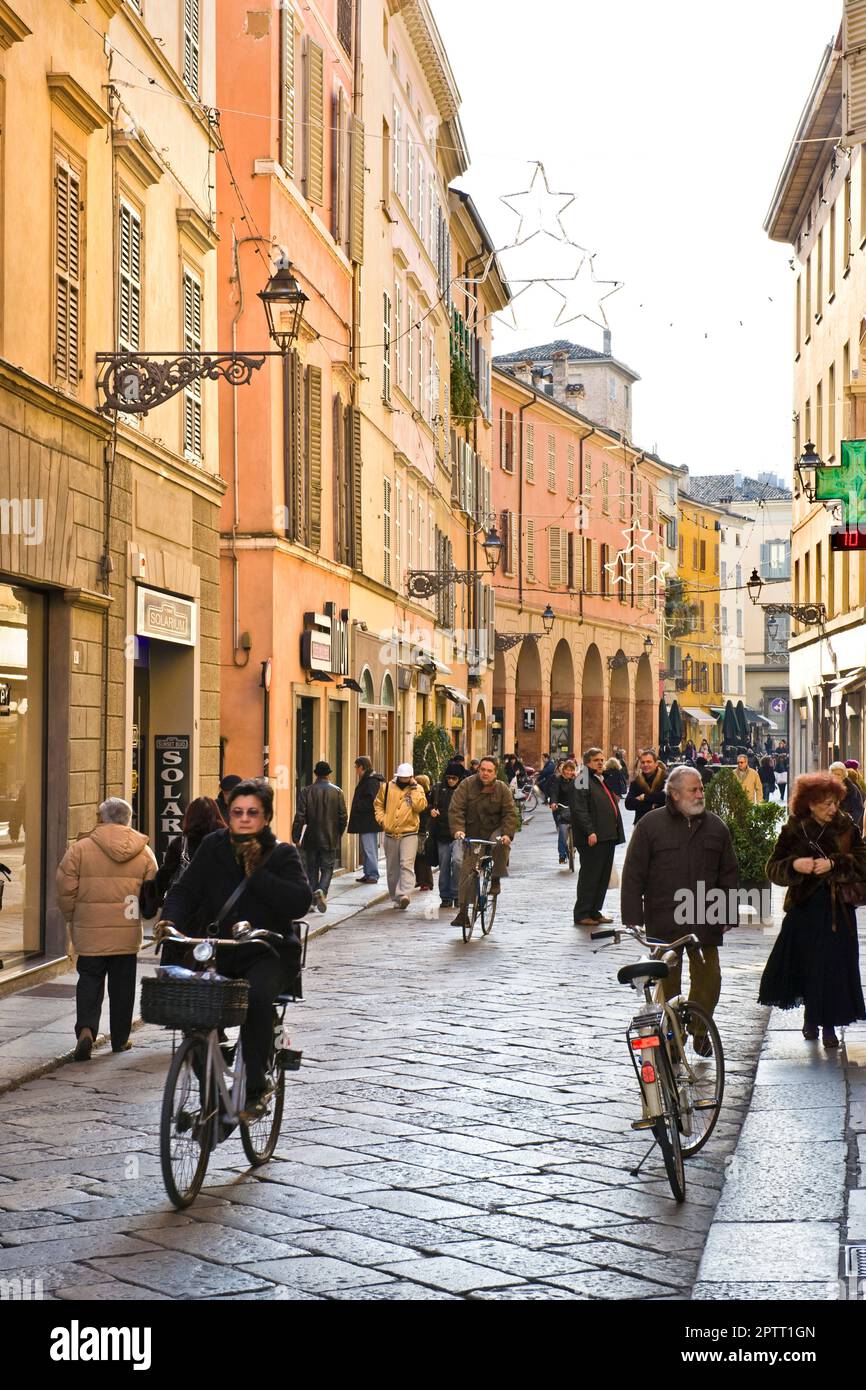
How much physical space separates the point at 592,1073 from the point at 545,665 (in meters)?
52.0

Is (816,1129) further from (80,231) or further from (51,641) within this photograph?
(80,231)

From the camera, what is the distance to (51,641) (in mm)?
14312

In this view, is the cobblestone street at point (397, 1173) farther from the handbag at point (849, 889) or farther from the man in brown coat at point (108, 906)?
the handbag at point (849, 889)

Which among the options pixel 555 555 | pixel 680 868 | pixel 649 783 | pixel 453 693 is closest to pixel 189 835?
pixel 680 868

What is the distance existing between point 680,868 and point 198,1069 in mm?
3187

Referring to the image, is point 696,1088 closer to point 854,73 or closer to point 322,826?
point 322,826

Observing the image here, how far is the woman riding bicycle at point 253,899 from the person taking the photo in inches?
299

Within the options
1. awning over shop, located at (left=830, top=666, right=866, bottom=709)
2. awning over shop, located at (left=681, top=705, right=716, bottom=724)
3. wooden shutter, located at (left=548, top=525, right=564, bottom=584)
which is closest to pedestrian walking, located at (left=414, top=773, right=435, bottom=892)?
awning over shop, located at (left=830, top=666, right=866, bottom=709)

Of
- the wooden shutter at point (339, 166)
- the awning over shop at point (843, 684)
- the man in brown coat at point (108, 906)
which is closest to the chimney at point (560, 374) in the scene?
the awning over shop at point (843, 684)

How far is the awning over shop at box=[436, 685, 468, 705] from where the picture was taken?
4078 centimetres

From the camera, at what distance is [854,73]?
20719mm

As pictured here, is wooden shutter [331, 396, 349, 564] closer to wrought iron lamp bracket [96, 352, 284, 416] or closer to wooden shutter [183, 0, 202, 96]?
wooden shutter [183, 0, 202, 96]
